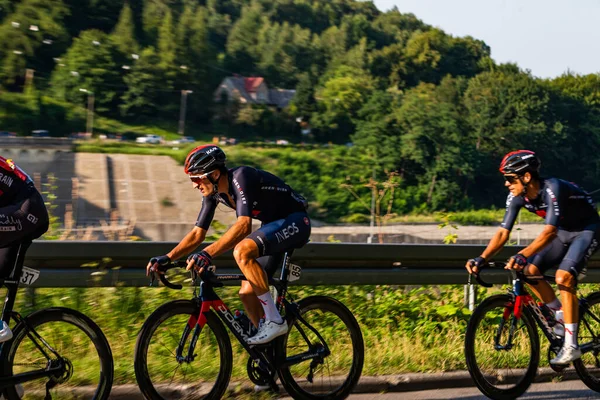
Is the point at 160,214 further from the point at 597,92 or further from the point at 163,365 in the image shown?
the point at 597,92

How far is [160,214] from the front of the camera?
6888 cm

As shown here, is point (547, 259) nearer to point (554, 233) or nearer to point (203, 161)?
point (554, 233)

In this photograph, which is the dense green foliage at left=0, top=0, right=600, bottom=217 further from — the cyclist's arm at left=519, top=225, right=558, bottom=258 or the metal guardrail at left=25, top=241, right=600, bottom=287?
the cyclist's arm at left=519, top=225, right=558, bottom=258

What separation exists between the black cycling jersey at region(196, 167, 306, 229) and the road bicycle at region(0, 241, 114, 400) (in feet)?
3.55

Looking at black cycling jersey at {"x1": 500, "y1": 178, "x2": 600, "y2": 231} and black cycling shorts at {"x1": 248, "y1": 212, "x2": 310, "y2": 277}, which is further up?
black cycling jersey at {"x1": 500, "y1": 178, "x2": 600, "y2": 231}

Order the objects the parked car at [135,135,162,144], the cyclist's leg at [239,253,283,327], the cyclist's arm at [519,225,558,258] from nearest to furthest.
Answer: the cyclist's leg at [239,253,283,327] → the cyclist's arm at [519,225,558,258] → the parked car at [135,135,162,144]

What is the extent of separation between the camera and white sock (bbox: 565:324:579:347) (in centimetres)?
597

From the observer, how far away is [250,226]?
4.97 meters

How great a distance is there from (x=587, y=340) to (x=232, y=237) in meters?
3.20

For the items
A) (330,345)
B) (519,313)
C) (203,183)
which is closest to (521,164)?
(519,313)

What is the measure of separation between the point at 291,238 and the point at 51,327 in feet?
5.49

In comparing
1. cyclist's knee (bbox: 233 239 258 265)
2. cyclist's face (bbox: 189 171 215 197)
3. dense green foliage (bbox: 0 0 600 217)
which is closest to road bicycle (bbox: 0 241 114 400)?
cyclist's knee (bbox: 233 239 258 265)

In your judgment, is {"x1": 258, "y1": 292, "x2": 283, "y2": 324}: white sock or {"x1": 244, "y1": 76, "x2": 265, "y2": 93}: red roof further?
{"x1": 244, "y1": 76, "x2": 265, "y2": 93}: red roof

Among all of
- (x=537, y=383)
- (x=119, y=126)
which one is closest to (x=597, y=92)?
(x=119, y=126)
